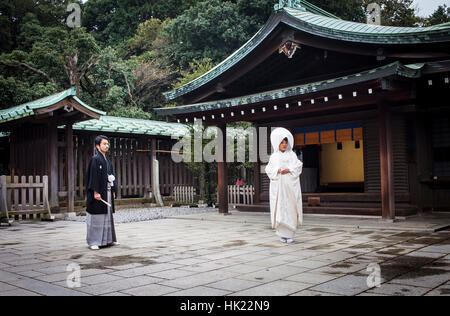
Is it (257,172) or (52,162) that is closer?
(52,162)

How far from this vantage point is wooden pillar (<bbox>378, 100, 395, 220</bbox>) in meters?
9.06

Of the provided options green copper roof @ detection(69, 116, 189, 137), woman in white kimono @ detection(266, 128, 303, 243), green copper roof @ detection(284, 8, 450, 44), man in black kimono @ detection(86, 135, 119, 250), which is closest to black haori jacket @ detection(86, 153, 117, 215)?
man in black kimono @ detection(86, 135, 119, 250)

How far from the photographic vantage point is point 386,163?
29.8 ft

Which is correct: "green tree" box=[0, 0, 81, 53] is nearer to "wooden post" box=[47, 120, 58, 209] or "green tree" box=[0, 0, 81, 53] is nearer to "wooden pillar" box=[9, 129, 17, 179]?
"wooden pillar" box=[9, 129, 17, 179]

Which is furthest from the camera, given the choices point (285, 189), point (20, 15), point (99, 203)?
point (20, 15)

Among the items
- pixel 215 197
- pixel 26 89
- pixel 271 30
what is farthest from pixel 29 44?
pixel 271 30

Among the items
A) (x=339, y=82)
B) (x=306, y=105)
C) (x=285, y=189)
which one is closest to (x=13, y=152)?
(x=306, y=105)

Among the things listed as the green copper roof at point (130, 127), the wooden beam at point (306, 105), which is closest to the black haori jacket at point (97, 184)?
the wooden beam at point (306, 105)

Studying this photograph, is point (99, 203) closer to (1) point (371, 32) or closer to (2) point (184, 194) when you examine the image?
(1) point (371, 32)

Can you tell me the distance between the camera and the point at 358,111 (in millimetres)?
11281

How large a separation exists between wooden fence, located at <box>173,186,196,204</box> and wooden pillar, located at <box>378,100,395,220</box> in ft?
33.5

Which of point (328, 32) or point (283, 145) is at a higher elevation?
point (328, 32)

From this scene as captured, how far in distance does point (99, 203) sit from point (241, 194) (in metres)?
8.66

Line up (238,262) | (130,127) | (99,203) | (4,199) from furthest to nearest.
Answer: (130,127), (4,199), (99,203), (238,262)
